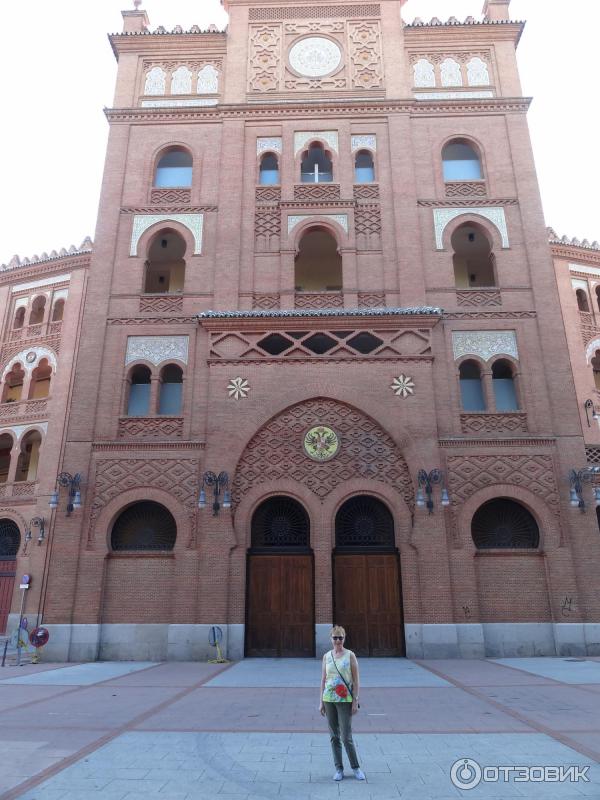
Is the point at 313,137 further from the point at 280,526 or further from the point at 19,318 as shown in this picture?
the point at 19,318

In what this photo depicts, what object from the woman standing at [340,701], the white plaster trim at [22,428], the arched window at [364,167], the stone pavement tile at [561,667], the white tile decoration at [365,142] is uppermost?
the white tile decoration at [365,142]

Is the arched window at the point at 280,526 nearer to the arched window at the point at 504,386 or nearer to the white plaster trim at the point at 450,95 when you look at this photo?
the arched window at the point at 504,386

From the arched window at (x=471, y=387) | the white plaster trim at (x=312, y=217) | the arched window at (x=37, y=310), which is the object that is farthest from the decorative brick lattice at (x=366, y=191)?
the arched window at (x=37, y=310)

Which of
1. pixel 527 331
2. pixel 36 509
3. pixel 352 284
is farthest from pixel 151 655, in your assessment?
pixel 527 331

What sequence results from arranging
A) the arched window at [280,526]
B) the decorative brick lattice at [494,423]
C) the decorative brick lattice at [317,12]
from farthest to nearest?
the decorative brick lattice at [317,12], the decorative brick lattice at [494,423], the arched window at [280,526]

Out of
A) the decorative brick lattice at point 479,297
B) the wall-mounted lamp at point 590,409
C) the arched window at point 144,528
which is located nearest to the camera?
the arched window at point 144,528

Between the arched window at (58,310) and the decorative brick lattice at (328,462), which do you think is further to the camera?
the arched window at (58,310)

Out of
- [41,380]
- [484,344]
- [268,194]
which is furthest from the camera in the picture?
[41,380]

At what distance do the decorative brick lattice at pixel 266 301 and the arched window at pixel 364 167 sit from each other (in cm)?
533

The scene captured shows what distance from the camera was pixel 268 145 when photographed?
20156 mm

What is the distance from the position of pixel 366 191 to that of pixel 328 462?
9.61 m

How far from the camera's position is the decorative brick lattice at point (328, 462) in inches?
617

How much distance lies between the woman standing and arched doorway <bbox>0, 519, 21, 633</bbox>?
19.1 m

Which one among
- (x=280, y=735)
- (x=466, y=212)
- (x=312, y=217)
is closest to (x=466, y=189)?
(x=466, y=212)
